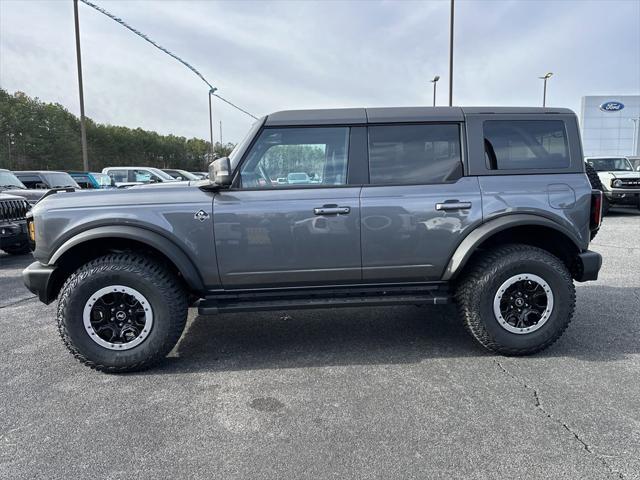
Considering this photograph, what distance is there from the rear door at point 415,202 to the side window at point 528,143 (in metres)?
0.32

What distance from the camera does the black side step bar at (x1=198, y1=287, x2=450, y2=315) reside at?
340cm

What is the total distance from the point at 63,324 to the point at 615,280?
666cm

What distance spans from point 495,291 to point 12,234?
819 centimetres

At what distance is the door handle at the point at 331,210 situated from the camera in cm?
335

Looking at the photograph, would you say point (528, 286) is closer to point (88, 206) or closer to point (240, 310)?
point (240, 310)

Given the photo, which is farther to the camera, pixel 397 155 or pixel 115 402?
pixel 397 155

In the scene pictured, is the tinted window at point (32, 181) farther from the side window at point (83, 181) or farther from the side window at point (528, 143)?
the side window at point (528, 143)

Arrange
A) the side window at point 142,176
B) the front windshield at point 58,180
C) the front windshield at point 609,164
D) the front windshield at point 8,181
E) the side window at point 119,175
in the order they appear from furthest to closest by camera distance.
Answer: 1. the side window at point 119,175
2. the side window at point 142,176
3. the front windshield at point 609,164
4. the front windshield at point 58,180
5. the front windshield at point 8,181

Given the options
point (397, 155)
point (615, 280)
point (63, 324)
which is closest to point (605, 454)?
point (397, 155)

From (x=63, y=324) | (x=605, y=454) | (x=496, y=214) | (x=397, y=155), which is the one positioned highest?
(x=397, y=155)

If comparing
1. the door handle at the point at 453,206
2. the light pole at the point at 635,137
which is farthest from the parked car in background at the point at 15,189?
the light pole at the point at 635,137

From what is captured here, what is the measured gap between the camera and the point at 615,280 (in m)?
5.90

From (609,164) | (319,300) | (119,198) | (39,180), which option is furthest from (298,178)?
(609,164)

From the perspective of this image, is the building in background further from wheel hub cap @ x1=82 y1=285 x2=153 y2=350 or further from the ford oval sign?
wheel hub cap @ x1=82 y1=285 x2=153 y2=350
